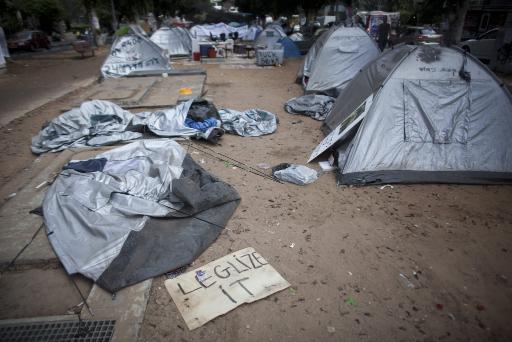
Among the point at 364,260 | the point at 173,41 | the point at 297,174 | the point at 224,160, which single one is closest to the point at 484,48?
the point at 297,174

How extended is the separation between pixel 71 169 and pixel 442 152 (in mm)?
5383

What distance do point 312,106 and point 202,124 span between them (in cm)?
306

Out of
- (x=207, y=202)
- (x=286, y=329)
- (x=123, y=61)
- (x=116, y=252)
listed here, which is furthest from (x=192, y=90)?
(x=286, y=329)

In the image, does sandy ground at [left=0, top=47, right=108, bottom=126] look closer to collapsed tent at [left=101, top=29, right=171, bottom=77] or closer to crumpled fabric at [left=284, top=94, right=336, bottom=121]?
collapsed tent at [left=101, top=29, right=171, bottom=77]

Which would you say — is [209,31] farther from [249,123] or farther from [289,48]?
[249,123]

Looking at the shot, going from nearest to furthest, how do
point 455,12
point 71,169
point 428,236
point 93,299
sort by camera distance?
point 93,299, point 428,236, point 71,169, point 455,12

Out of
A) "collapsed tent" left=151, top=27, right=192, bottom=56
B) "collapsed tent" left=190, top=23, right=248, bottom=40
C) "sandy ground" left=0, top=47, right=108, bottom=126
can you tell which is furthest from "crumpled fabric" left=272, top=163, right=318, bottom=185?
"collapsed tent" left=190, top=23, right=248, bottom=40

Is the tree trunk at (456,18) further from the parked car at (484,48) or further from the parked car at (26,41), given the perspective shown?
the parked car at (26,41)

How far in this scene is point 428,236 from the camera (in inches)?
145

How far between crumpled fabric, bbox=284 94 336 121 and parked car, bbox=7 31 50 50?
2391 cm

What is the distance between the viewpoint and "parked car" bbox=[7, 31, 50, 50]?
2241 centimetres

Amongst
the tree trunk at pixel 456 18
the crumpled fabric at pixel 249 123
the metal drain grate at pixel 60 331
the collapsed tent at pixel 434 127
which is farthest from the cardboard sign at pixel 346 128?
the tree trunk at pixel 456 18

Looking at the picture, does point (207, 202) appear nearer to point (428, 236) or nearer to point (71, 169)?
point (71, 169)

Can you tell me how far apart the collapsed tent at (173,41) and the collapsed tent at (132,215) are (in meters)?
16.2
